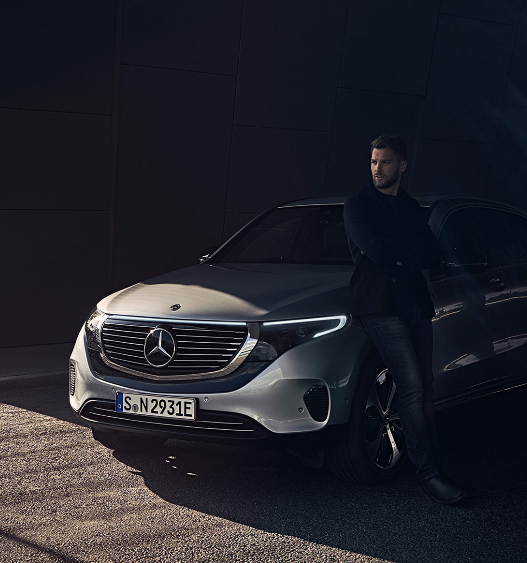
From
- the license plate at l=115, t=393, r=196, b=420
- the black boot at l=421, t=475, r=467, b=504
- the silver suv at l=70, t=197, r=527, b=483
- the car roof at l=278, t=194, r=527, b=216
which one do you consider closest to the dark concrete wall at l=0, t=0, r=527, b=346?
the car roof at l=278, t=194, r=527, b=216

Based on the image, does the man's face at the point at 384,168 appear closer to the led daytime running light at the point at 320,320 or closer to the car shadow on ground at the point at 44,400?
the led daytime running light at the point at 320,320

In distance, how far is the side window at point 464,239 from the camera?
5.41 meters

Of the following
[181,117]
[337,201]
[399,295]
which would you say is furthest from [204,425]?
[181,117]

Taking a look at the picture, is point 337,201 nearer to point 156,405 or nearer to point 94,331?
point 94,331

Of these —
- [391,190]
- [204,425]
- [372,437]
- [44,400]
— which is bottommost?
[44,400]

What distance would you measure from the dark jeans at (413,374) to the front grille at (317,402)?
17.6 inches

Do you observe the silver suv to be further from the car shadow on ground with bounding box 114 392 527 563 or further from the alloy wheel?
the car shadow on ground with bounding box 114 392 527 563

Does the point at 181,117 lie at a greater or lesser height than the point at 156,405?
greater

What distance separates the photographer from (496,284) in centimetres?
571

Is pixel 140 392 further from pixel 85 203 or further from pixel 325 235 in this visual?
pixel 85 203

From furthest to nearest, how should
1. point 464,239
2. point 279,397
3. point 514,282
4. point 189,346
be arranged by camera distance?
point 514,282, point 464,239, point 189,346, point 279,397

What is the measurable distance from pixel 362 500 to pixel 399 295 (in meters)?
1.16

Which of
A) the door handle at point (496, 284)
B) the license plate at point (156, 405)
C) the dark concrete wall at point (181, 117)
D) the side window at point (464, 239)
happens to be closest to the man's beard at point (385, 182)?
the side window at point (464, 239)

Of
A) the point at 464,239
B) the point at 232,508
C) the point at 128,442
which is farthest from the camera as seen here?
the point at 464,239
